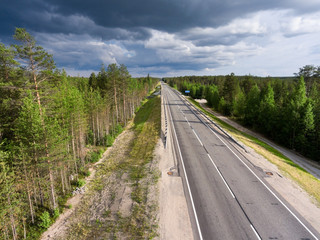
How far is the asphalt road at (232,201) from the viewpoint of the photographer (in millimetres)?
10672

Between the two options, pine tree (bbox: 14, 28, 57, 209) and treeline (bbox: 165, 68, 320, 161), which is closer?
pine tree (bbox: 14, 28, 57, 209)

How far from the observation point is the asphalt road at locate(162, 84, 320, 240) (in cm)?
1067

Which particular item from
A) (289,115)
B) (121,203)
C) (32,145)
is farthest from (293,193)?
(289,115)

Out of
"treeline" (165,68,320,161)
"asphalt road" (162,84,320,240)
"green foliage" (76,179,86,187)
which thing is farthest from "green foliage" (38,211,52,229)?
"treeline" (165,68,320,161)

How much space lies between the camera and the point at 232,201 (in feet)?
43.6

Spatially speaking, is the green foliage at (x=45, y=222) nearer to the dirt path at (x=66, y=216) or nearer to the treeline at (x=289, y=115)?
the dirt path at (x=66, y=216)

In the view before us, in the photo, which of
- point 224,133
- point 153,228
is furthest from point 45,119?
point 224,133

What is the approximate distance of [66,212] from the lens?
14695mm

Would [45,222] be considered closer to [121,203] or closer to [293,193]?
[121,203]

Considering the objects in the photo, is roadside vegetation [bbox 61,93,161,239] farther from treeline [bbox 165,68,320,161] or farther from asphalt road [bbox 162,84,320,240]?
treeline [bbox 165,68,320,161]

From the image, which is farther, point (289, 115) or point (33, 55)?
point (289, 115)

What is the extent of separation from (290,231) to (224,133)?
20.4m

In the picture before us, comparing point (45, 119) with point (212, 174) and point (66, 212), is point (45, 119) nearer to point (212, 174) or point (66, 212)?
point (66, 212)

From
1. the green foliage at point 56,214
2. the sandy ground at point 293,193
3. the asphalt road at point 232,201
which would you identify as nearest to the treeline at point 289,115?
the sandy ground at point 293,193
